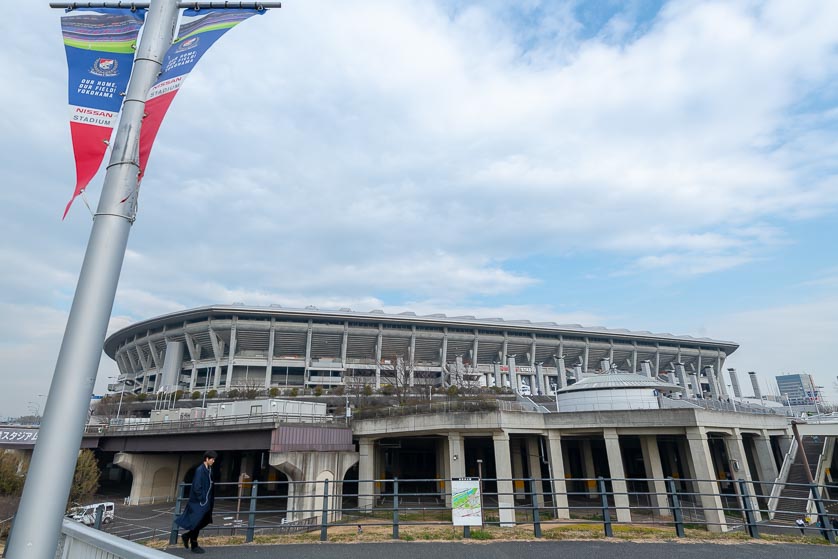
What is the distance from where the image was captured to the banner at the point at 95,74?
450 cm

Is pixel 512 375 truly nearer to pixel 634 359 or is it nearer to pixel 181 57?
pixel 634 359

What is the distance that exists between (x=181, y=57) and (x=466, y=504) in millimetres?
9608

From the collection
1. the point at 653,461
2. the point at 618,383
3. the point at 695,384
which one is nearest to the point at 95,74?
the point at 653,461

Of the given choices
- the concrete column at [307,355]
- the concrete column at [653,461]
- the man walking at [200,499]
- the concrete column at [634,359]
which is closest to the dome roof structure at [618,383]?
the concrete column at [653,461]

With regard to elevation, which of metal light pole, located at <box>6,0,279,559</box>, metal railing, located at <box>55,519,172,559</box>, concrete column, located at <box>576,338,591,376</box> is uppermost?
concrete column, located at <box>576,338,591,376</box>

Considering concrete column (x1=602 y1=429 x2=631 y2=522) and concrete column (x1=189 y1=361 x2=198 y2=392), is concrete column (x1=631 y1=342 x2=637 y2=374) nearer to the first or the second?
concrete column (x1=602 y1=429 x2=631 y2=522)

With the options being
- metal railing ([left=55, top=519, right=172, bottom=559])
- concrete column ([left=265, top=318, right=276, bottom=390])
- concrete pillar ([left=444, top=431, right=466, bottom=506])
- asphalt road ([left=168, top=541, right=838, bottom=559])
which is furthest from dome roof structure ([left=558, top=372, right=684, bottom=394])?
concrete column ([left=265, top=318, right=276, bottom=390])

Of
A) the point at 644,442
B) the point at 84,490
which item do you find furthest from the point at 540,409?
the point at 84,490

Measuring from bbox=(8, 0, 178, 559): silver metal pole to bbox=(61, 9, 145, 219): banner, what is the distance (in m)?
0.36

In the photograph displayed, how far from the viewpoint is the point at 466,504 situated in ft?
32.0

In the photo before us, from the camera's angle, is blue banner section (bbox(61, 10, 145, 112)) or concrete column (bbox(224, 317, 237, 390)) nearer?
blue banner section (bbox(61, 10, 145, 112))

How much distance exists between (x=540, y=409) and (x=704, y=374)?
9111cm

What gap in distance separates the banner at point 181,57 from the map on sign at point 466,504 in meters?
8.77

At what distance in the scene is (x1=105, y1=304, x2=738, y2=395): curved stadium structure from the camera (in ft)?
227
